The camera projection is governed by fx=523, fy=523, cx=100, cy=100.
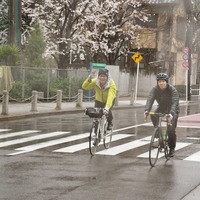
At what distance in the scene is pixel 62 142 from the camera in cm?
1321

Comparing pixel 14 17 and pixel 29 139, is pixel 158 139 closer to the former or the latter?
pixel 29 139

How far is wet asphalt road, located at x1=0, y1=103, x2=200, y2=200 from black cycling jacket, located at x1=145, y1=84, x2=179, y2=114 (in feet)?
3.59

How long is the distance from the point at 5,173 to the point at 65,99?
22.4m

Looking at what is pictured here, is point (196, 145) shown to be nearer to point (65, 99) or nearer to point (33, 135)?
point (33, 135)

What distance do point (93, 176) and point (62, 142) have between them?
459cm

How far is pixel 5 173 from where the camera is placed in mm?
8805

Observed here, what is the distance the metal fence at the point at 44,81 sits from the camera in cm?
2773

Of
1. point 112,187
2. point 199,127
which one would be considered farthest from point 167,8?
point 112,187

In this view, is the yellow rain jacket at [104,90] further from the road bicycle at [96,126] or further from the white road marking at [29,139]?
the white road marking at [29,139]

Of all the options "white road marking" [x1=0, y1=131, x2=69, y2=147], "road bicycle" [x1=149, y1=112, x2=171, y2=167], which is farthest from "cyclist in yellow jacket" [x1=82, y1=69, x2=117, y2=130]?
"white road marking" [x1=0, y1=131, x2=69, y2=147]

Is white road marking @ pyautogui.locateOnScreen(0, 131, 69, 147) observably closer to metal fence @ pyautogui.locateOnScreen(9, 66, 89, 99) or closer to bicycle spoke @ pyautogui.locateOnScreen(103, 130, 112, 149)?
bicycle spoke @ pyautogui.locateOnScreen(103, 130, 112, 149)

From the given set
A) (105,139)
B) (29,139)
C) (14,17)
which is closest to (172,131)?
(105,139)

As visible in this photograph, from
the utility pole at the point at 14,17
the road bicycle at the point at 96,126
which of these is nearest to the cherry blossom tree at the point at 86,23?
the utility pole at the point at 14,17

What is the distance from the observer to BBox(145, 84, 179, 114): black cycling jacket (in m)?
10.3
